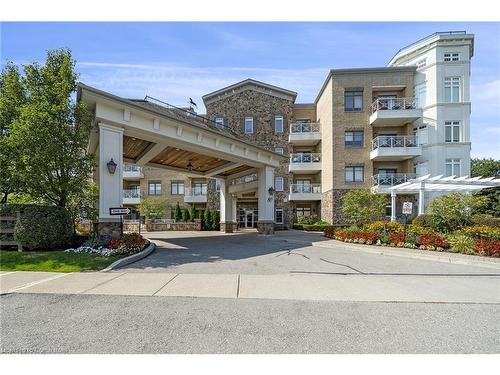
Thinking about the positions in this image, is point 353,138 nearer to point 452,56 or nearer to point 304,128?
point 304,128

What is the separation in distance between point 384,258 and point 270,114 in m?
23.3

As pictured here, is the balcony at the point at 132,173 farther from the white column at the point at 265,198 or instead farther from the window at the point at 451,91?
the window at the point at 451,91

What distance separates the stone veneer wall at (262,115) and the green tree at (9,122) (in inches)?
844

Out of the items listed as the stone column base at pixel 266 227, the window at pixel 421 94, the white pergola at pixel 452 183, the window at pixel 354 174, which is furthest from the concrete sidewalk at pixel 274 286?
the window at pixel 421 94

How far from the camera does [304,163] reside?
29344 millimetres

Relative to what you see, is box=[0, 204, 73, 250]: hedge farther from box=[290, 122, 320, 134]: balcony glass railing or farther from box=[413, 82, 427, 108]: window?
box=[413, 82, 427, 108]: window

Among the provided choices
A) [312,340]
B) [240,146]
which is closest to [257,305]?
[312,340]

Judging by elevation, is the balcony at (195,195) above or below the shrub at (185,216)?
above

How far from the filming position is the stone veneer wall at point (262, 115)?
3102cm

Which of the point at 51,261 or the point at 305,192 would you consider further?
the point at 305,192

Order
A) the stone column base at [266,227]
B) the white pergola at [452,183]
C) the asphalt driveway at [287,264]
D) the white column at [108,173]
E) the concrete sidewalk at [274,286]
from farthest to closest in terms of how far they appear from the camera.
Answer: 1. the stone column base at [266,227]
2. the white pergola at [452,183]
3. the white column at [108,173]
4. the asphalt driveway at [287,264]
5. the concrete sidewalk at [274,286]

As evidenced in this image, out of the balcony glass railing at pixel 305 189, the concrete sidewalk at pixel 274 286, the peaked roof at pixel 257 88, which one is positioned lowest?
the concrete sidewalk at pixel 274 286

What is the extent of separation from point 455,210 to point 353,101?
15.6 meters

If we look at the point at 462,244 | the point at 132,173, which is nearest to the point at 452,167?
the point at 462,244
